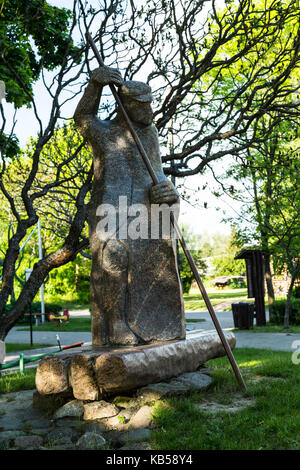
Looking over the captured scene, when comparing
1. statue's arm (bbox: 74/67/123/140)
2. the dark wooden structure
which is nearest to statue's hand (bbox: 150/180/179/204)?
statue's arm (bbox: 74/67/123/140)

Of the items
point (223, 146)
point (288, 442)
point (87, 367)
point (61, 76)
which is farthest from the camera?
point (223, 146)

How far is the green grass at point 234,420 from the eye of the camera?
10.9ft

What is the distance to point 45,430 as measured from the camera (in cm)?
394

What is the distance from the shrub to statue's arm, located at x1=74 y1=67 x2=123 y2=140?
12271 mm

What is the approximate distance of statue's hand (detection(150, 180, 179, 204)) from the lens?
16.2ft

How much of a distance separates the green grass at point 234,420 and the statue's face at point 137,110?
9.52 feet

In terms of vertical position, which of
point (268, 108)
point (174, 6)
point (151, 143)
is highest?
point (174, 6)

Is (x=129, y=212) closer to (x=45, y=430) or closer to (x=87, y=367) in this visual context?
(x=87, y=367)

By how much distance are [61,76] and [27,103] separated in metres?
2.24

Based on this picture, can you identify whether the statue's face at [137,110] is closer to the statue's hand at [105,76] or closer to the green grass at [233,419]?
the statue's hand at [105,76]

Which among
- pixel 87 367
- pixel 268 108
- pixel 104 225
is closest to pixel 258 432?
pixel 87 367

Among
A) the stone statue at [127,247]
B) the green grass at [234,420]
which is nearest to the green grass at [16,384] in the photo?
the stone statue at [127,247]

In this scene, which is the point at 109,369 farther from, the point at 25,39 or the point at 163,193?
the point at 25,39

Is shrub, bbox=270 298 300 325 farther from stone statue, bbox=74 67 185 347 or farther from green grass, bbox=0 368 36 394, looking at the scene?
stone statue, bbox=74 67 185 347
